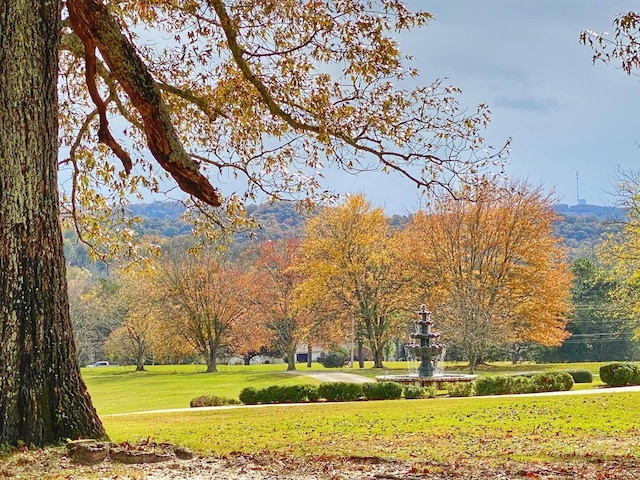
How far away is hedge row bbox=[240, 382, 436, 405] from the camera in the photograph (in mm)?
20703

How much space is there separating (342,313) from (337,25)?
28.7 m

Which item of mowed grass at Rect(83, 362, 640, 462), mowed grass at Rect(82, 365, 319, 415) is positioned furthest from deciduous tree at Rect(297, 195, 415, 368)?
mowed grass at Rect(83, 362, 640, 462)

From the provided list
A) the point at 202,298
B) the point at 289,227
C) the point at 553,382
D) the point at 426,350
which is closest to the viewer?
the point at 553,382

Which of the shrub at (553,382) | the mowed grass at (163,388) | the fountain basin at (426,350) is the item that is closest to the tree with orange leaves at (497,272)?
the fountain basin at (426,350)

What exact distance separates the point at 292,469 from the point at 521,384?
1681 cm

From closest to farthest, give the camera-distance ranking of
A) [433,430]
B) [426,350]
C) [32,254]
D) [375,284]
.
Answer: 1. [32,254]
2. [433,430]
3. [426,350]
4. [375,284]

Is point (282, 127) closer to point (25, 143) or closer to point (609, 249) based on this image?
point (25, 143)

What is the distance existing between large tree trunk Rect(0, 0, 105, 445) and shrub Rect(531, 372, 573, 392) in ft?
58.0

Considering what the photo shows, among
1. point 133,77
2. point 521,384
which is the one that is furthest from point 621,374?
point 133,77

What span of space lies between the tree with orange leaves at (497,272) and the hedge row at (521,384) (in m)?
10.3

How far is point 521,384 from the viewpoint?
20.9 m

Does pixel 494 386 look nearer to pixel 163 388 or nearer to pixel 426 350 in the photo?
pixel 426 350

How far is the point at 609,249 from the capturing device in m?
31.1

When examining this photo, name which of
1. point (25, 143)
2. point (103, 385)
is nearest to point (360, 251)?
point (103, 385)
